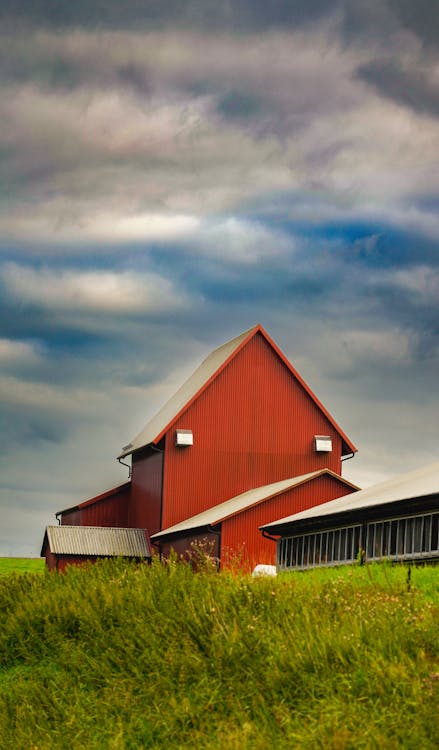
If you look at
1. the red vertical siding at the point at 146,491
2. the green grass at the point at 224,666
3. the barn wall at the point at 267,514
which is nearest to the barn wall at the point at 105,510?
the red vertical siding at the point at 146,491

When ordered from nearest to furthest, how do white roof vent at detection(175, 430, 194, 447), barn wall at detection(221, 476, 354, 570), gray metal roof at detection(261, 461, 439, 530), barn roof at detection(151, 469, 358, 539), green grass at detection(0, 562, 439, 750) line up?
green grass at detection(0, 562, 439, 750)
gray metal roof at detection(261, 461, 439, 530)
barn wall at detection(221, 476, 354, 570)
barn roof at detection(151, 469, 358, 539)
white roof vent at detection(175, 430, 194, 447)

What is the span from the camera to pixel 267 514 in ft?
145

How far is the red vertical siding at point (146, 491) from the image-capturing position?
51.7 meters

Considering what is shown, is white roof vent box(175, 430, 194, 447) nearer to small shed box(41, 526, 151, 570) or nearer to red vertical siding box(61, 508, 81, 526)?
small shed box(41, 526, 151, 570)

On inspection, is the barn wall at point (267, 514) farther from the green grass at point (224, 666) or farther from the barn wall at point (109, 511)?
the green grass at point (224, 666)

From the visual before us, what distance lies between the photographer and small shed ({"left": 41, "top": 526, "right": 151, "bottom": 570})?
51.0 metres

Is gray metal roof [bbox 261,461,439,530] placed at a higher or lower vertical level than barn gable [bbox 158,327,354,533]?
lower

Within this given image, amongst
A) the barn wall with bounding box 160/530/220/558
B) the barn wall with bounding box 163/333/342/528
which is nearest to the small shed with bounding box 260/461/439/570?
the barn wall with bounding box 160/530/220/558

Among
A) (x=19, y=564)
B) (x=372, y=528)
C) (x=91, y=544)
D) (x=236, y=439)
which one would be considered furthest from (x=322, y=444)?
(x=19, y=564)

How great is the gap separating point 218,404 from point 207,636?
123 ft

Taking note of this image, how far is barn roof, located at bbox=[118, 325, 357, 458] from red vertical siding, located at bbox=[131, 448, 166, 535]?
0.79m

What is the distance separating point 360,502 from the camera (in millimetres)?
30047

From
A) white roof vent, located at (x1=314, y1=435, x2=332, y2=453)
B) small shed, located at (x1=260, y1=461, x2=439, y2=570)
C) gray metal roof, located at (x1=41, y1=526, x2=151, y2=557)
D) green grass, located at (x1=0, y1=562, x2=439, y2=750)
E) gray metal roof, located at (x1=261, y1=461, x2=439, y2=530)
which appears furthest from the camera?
white roof vent, located at (x1=314, y1=435, x2=332, y2=453)

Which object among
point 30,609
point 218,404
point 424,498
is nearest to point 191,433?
point 218,404
